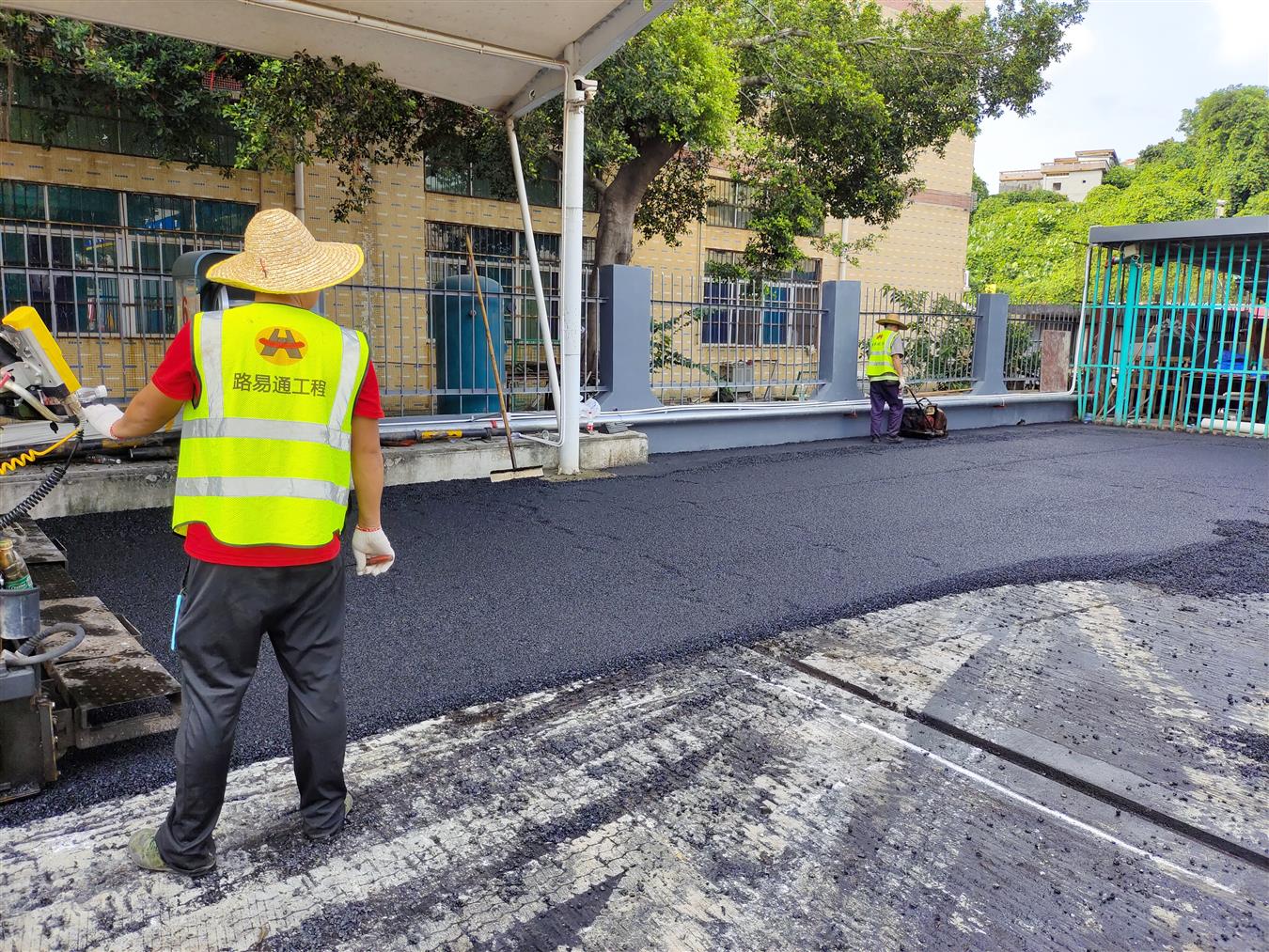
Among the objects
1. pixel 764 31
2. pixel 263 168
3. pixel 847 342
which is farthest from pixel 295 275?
pixel 764 31

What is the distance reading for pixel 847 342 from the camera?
1236 cm

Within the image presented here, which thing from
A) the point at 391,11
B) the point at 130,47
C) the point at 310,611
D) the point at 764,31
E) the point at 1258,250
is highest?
the point at 764,31

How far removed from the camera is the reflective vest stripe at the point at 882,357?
38.4ft

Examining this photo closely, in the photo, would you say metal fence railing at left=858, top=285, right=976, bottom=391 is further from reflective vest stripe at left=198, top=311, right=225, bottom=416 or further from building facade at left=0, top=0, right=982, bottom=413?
reflective vest stripe at left=198, top=311, right=225, bottom=416

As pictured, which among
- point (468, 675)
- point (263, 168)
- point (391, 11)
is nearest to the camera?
point (468, 675)

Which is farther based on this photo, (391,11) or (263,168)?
(263,168)

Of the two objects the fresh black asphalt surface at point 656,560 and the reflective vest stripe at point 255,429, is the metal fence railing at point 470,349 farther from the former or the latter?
the reflective vest stripe at point 255,429

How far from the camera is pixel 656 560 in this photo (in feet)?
19.0

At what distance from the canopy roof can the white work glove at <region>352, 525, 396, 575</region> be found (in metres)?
5.33

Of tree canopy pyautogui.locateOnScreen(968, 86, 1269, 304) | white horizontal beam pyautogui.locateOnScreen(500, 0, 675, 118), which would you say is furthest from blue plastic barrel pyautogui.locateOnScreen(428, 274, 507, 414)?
tree canopy pyautogui.locateOnScreen(968, 86, 1269, 304)

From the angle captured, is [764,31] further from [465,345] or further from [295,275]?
[295,275]

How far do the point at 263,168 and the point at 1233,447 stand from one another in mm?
12012

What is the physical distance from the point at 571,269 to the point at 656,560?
353 cm

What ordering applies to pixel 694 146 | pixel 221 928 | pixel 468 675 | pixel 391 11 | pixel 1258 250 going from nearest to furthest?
pixel 221 928
pixel 468 675
pixel 391 11
pixel 694 146
pixel 1258 250
